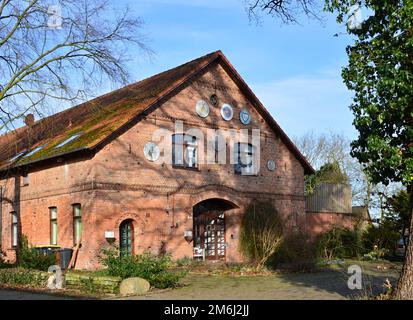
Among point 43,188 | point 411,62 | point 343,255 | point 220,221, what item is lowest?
point 343,255

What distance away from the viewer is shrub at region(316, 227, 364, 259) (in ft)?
84.9

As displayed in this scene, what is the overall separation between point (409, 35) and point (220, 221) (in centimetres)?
1704

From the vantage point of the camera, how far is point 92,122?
2541 cm

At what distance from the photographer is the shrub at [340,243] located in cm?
2588

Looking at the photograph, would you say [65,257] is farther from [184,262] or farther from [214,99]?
[214,99]

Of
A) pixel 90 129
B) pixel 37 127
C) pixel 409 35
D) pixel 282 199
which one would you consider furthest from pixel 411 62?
pixel 37 127

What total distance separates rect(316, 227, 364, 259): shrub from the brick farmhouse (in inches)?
88.8

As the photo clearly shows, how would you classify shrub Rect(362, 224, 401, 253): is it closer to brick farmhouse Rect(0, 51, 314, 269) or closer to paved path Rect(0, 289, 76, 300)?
brick farmhouse Rect(0, 51, 314, 269)

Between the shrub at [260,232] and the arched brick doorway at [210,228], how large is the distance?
38.5 inches

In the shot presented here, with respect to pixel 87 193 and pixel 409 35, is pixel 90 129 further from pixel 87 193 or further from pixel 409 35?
pixel 409 35

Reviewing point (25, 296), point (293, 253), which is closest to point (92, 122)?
point (293, 253)

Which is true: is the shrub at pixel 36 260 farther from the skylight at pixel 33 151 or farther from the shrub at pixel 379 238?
the shrub at pixel 379 238

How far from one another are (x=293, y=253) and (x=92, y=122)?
10829 millimetres

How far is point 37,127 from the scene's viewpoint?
91.0 feet
